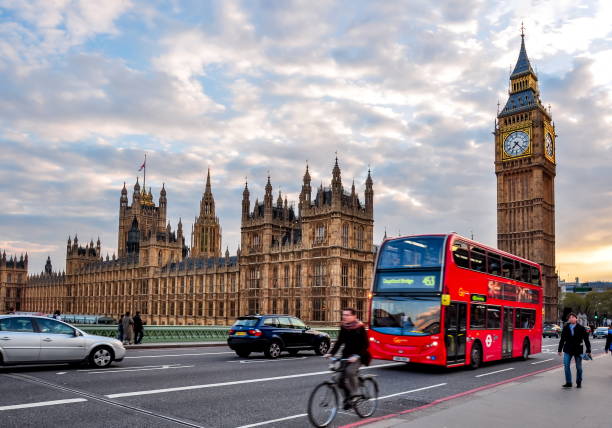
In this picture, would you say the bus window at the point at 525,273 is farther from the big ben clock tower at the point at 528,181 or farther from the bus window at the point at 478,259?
the big ben clock tower at the point at 528,181

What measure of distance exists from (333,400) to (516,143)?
89.6 meters

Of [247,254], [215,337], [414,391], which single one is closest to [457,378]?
[414,391]

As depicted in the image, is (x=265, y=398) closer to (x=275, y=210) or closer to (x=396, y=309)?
(x=396, y=309)

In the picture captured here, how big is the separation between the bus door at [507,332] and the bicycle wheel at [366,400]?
1226 centimetres

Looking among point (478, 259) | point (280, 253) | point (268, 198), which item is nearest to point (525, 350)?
point (478, 259)

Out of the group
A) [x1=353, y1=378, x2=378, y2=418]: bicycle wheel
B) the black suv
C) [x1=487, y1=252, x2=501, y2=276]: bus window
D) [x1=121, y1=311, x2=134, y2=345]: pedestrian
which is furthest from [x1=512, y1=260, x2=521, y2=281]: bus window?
[x1=121, y1=311, x2=134, y2=345]: pedestrian

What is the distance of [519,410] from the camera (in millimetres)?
10625

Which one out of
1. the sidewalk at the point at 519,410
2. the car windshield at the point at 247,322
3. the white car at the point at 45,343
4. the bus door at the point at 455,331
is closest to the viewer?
the sidewalk at the point at 519,410

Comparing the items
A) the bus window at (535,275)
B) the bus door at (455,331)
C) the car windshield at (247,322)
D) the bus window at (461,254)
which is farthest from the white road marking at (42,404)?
the bus window at (535,275)

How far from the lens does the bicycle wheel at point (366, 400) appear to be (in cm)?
975

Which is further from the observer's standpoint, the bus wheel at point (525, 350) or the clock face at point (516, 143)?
the clock face at point (516, 143)

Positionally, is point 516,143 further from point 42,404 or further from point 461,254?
point 42,404

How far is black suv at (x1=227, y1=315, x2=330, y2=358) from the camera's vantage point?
70.1 ft

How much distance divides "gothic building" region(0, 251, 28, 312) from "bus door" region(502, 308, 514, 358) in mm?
158505
